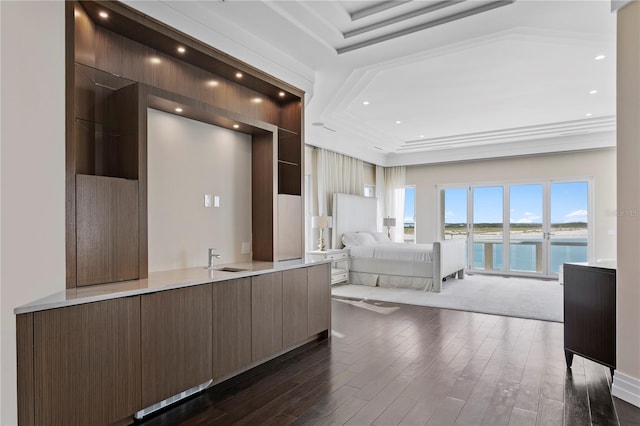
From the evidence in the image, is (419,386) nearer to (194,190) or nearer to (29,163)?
(194,190)

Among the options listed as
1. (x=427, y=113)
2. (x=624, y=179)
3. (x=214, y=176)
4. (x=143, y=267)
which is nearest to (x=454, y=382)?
(x=624, y=179)

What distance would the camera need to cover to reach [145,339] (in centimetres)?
226

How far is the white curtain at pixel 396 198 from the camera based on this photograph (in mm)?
9969

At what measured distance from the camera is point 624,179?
264cm

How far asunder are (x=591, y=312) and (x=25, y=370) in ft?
12.5

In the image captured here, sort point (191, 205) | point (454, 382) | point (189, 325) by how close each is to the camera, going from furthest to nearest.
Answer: point (191, 205) < point (454, 382) < point (189, 325)

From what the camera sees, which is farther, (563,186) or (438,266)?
(563,186)

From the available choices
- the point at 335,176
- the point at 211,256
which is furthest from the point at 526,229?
the point at 211,256

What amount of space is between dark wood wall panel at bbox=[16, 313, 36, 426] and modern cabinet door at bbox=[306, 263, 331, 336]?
7.59ft

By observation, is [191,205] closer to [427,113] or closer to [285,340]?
[285,340]

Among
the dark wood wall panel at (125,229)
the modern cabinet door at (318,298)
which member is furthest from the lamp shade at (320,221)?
the dark wood wall panel at (125,229)

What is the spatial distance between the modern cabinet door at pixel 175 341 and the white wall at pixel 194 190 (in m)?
0.64

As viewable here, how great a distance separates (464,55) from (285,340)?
139 inches

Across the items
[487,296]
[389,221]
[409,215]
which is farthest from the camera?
[409,215]
